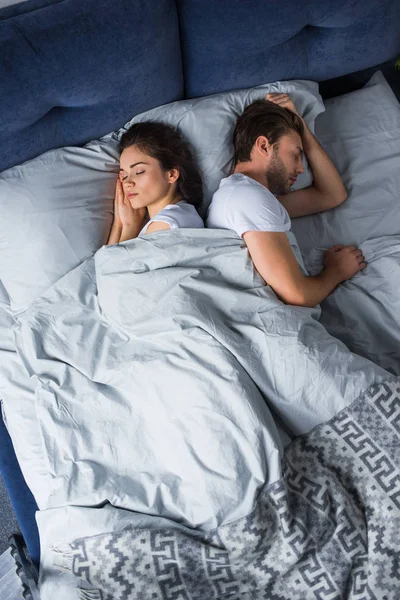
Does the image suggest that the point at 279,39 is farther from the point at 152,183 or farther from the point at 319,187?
the point at 152,183

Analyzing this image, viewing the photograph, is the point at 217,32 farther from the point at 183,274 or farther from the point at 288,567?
the point at 288,567

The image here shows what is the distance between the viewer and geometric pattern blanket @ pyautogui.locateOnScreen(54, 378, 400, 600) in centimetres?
119

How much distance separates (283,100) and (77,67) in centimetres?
64

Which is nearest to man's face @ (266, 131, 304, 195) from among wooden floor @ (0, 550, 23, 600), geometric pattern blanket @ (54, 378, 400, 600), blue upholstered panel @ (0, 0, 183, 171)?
blue upholstered panel @ (0, 0, 183, 171)

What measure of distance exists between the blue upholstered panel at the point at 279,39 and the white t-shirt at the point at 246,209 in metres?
0.41

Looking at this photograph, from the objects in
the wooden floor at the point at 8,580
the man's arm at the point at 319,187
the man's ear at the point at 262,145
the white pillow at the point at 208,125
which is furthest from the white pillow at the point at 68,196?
the wooden floor at the point at 8,580

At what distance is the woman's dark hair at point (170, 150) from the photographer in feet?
5.57

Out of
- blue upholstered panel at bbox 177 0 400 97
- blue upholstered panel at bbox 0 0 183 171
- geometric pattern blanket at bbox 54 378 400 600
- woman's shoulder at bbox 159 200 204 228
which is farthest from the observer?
blue upholstered panel at bbox 177 0 400 97

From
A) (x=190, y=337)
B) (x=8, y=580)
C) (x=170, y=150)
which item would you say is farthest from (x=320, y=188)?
(x=8, y=580)

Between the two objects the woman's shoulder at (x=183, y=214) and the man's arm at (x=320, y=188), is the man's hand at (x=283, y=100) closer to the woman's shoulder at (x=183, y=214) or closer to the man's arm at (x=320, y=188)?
the man's arm at (x=320, y=188)

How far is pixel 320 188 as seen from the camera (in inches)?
73.7

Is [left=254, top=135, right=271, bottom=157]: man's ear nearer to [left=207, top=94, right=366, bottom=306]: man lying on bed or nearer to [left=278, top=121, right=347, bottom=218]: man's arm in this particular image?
[left=207, top=94, right=366, bottom=306]: man lying on bed

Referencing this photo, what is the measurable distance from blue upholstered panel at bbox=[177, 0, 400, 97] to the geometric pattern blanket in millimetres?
1249

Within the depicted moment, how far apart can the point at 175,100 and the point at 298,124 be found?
15.3 inches
